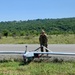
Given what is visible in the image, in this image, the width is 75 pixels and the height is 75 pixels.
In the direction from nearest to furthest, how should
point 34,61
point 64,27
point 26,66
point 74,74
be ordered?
point 74,74
point 26,66
point 34,61
point 64,27

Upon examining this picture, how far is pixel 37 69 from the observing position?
518 inches

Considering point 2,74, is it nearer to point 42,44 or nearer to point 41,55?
point 41,55

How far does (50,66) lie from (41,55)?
1.90 m

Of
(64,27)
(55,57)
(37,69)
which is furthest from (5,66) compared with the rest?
(64,27)

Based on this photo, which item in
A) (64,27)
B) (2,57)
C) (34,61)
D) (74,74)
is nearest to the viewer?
(74,74)

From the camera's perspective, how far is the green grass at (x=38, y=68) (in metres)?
12.5

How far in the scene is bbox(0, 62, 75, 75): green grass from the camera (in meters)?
12.5

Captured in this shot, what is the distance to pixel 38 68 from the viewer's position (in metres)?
13.4

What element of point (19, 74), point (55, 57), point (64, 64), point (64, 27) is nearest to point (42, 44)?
point (55, 57)

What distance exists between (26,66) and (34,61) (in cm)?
123

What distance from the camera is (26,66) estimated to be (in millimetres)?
14023

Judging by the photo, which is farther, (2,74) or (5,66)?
(5,66)

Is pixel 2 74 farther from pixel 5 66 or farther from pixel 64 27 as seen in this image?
pixel 64 27

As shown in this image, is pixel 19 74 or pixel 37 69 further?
pixel 37 69
